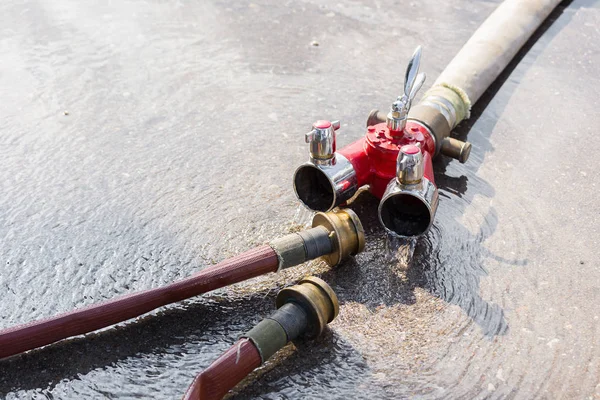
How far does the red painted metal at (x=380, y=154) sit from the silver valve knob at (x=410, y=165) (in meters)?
0.22

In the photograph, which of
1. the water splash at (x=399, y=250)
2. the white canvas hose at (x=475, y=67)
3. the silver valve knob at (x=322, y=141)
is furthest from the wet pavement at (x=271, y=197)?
the silver valve knob at (x=322, y=141)

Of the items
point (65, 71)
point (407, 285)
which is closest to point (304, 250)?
point (407, 285)

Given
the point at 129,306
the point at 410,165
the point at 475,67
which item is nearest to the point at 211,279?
the point at 129,306

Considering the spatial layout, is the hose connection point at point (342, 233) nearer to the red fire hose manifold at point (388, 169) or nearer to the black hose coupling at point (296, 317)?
the red fire hose manifold at point (388, 169)

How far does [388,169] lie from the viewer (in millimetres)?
2410

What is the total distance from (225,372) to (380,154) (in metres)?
1.05

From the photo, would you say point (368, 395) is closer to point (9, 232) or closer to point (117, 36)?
point (9, 232)

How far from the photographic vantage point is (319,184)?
97.0 inches

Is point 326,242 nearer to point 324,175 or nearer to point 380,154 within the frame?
point 324,175

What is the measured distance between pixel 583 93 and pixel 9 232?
2.78 metres

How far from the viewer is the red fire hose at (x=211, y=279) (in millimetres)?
1822

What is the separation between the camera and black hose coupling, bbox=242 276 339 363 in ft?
5.89

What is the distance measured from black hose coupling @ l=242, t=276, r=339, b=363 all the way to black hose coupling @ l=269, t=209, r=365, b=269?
163 mm

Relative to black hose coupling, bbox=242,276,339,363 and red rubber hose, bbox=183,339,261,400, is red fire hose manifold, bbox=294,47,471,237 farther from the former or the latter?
red rubber hose, bbox=183,339,261,400
